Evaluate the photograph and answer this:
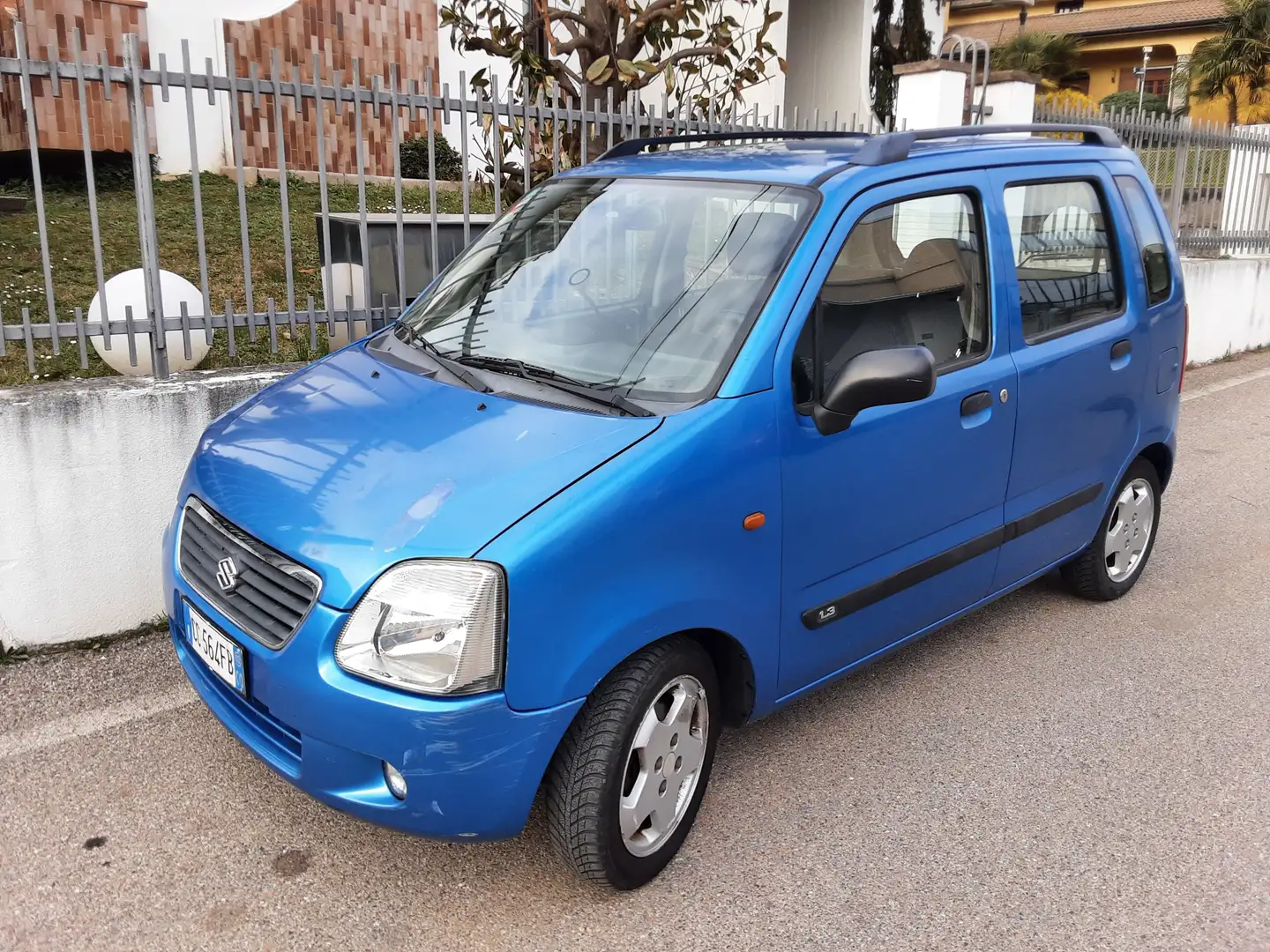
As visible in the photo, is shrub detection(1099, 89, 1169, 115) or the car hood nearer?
the car hood

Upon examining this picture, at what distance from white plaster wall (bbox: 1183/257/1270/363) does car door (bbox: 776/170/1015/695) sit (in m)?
6.84

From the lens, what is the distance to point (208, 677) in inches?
112

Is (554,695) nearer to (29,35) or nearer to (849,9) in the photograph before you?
(29,35)

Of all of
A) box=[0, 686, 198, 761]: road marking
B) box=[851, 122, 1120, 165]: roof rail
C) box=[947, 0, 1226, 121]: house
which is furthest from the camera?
box=[947, 0, 1226, 121]: house

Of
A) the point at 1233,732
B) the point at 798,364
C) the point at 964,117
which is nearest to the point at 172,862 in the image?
the point at 798,364

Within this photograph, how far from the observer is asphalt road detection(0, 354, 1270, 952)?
2.60 meters

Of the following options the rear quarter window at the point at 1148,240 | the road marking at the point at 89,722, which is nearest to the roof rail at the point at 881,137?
the rear quarter window at the point at 1148,240

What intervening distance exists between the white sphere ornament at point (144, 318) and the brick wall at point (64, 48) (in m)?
7.75

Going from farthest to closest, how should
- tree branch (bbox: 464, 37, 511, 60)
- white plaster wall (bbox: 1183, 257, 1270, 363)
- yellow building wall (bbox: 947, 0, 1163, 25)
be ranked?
yellow building wall (bbox: 947, 0, 1163, 25)
white plaster wall (bbox: 1183, 257, 1270, 363)
tree branch (bbox: 464, 37, 511, 60)

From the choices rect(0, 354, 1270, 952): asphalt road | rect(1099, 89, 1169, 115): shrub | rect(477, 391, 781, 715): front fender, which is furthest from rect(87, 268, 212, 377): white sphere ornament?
rect(1099, 89, 1169, 115): shrub

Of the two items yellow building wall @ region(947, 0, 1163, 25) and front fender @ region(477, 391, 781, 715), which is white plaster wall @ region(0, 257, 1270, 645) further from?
yellow building wall @ region(947, 0, 1163, 25)

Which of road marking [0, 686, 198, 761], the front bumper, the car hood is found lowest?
road marking [0, 686, 198, 761]

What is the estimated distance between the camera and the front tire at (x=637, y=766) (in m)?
2.51

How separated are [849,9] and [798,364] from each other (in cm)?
1400
